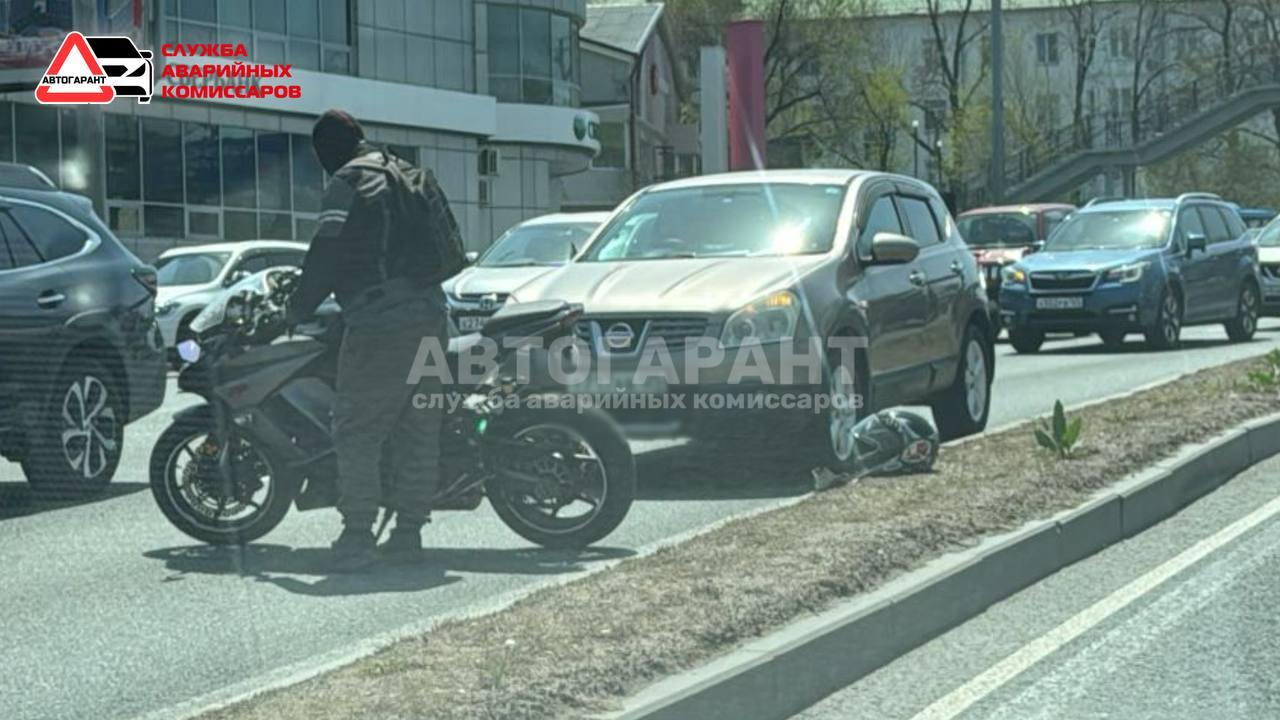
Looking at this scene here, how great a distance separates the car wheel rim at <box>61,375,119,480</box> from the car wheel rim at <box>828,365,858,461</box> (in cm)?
408

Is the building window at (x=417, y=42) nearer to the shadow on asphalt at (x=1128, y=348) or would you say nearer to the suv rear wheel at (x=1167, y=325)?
the shadow on asphalt at (x=1128, y=348)

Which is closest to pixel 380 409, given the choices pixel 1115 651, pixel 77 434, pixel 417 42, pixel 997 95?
pixel 1115 651

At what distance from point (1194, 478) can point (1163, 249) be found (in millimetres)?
13764

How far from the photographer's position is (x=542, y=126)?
185ft

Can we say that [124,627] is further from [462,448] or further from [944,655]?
[944,655]

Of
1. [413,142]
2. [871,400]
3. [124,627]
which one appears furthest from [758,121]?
[413,142]

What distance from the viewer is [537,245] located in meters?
19.0

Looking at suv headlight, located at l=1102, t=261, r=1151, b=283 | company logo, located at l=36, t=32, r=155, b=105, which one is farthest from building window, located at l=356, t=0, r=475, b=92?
suv headlight, located at l=1102, t=261, r=1151, b=283

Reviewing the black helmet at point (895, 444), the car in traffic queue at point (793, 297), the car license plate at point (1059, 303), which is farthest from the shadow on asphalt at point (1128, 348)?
the black helmet at point (895, 444)

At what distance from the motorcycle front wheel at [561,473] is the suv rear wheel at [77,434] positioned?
10.4 ft

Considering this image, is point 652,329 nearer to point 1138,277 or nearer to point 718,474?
point 718,474

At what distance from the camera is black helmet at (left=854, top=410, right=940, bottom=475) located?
10250 millimetres

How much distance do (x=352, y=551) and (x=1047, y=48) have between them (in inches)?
3429

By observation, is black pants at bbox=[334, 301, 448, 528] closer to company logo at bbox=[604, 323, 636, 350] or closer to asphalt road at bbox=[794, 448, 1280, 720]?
company logo at bbox=[604, 323, 636, 350]
